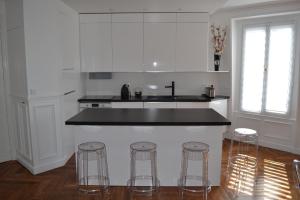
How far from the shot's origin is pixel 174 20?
452 cm

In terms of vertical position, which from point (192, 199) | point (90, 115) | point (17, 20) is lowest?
point (192, 199)

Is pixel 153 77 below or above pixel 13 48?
below

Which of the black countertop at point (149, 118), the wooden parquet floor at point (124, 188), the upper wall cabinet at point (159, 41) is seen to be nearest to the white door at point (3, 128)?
the wooden parquet floor at point (124, 188)

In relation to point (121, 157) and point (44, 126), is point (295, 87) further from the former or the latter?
point (44, 126)

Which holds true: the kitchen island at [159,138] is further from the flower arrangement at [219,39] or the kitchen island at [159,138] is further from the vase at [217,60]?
the flower arrangement at [219,39]

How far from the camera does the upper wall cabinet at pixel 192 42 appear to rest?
450 cm

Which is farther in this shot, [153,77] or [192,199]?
[153,77]

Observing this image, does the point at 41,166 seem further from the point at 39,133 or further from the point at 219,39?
the point at 219,39

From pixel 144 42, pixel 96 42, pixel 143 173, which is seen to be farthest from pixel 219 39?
pixel 143 173

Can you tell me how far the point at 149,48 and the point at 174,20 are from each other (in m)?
0.70

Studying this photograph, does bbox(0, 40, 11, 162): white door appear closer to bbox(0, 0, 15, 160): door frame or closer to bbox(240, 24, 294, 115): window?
bbox(0, 0, 15, 160): door frame

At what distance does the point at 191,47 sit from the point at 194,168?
2.45 meters

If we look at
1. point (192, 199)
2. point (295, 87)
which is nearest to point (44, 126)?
point (192, 199)

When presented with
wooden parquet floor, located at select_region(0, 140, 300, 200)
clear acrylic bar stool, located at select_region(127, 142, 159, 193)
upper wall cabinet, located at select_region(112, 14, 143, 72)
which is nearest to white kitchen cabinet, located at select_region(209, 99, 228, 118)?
wooden parquet floor, located at select_region(0, 140, 300, 200)
